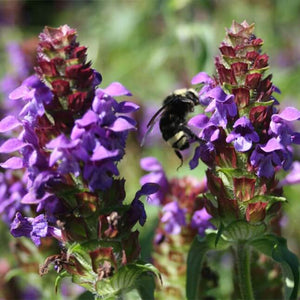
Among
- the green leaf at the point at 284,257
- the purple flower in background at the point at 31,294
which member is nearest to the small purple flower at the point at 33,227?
the green leaf at the point at 284,257

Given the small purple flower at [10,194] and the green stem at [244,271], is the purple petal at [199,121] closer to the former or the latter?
the green stem at [244,271]

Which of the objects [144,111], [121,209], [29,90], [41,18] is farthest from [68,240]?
[41,18]

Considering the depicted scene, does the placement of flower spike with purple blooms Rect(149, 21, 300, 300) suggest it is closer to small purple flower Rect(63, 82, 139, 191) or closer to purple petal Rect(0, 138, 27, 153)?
small purple flower Rect(63, 82, 139, 191)

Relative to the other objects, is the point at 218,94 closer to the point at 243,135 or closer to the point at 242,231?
the point at 243,135

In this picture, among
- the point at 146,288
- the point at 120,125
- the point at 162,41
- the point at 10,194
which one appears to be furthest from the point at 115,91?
the point at 162,41

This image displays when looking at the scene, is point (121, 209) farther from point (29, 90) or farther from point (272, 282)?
point (272, 282)

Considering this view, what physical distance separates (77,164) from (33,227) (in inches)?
17.7

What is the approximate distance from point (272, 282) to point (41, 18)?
9778 mm

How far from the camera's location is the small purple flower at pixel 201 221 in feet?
11.4

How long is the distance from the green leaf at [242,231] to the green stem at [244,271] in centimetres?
7

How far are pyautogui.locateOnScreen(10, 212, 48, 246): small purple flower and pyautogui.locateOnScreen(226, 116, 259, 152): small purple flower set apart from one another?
92cm

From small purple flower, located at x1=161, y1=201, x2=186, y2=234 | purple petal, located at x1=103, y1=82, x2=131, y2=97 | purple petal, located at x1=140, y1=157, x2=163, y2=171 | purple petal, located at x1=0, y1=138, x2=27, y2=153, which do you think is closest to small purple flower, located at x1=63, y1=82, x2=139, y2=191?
purple petal, located at x1=103, y1=82, x2=131, y2=97

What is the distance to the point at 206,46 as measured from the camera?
19.6 ft

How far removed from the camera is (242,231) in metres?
3.01
